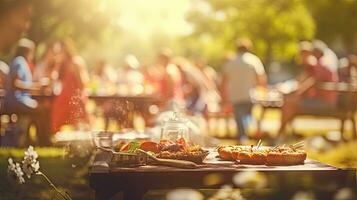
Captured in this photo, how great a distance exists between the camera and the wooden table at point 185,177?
4.95 m

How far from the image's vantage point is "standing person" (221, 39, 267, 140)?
12.4 m

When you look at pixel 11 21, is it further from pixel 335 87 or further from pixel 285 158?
pixel 285 158

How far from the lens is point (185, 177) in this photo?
500 cm

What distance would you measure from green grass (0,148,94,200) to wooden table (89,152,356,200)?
1744mm

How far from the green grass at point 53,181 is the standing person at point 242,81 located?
10.3 ft

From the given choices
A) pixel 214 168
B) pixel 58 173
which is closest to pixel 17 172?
pixel 214 168

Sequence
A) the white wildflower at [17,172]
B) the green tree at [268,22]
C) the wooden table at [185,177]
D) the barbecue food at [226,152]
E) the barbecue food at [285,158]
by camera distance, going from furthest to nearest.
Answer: the green tree at [268,22] < the barbecue food at [226,152] < the white wildflower at [17,172] < the barbecue food at [285,158] < the wooden table at [185,177]

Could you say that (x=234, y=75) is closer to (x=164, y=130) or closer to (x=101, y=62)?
(x=101, y=62)

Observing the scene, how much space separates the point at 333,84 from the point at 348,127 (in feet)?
12.0

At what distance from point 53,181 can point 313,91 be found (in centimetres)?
530

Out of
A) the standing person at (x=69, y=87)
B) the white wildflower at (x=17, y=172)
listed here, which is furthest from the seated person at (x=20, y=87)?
the white wildflower at (x=17, y=172)

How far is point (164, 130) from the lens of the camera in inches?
254

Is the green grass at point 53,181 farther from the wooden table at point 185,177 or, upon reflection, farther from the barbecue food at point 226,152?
the wooden table at point 185,177

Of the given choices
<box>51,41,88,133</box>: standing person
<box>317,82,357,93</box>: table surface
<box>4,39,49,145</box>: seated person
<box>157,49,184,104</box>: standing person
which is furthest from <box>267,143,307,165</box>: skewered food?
<box>317,82,357,93</box>: table surface
